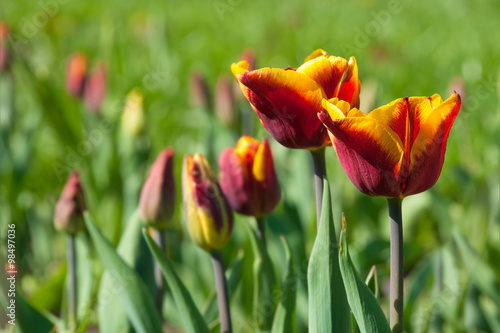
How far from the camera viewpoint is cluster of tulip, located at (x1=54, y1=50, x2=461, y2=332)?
0.61 meters

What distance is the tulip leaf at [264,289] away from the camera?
3.12 feet

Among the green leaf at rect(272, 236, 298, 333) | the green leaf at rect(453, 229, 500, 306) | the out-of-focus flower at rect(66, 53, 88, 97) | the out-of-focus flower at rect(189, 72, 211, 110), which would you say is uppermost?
the out-of-focus flower at rect(66, 53, 88, 97)

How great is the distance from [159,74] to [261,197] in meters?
2.00

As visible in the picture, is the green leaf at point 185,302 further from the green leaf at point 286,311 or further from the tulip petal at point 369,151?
the tulip petal at point 369,151

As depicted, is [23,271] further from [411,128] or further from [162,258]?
[411,128]

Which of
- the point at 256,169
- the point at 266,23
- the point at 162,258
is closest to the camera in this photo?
the point at 162,258

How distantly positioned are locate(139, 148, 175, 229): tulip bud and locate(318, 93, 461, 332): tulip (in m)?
0.45

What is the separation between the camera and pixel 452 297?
1.19 m

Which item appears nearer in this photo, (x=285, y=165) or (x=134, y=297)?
(x=134, y=297)

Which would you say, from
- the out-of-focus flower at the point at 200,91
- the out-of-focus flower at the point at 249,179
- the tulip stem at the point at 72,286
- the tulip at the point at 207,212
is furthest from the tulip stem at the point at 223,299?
the out-of-focus flower at the point at 200,91

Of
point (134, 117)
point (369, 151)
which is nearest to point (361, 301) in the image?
point (369, 151)

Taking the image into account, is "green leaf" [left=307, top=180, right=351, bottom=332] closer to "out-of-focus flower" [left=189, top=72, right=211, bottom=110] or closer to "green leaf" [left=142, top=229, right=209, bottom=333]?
"green leaf" [left=142, top=229, right=209, bottom=333]

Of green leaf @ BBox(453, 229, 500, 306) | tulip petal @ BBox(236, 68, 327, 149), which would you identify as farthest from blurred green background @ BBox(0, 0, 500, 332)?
tulip petal @ BBox(236, 68, 327, 149)

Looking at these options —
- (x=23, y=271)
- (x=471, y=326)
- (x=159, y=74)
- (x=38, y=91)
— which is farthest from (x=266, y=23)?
(x=471, y=326)
